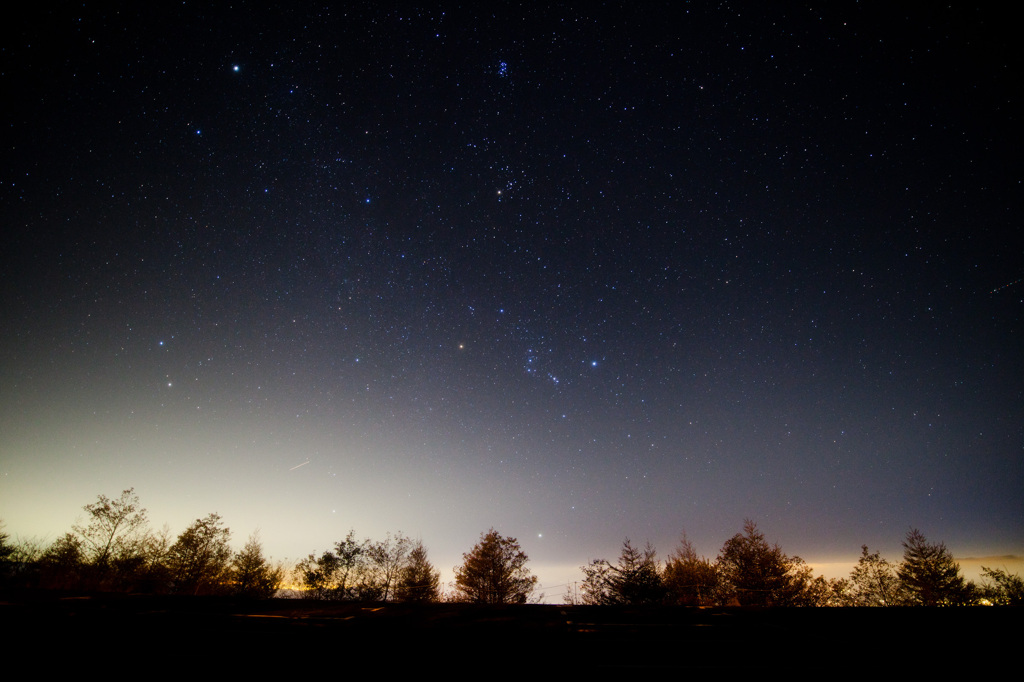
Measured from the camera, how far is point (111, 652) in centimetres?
337

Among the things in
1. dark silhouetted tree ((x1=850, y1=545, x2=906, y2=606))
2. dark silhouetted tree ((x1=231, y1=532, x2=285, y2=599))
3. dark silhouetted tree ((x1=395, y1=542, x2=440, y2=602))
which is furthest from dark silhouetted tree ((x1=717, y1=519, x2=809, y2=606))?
dark silhouetted tree ((x1=231, y1=532, x2=285, y2=599))

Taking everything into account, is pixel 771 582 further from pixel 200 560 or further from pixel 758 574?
pixel 200 560

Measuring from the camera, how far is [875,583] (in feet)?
123

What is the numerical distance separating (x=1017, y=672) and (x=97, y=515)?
171 ft

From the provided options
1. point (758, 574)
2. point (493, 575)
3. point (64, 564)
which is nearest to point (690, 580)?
point (758, 574)

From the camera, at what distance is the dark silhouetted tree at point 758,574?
1123 inches

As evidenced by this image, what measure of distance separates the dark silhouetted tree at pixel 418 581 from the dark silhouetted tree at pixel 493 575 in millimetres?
2606

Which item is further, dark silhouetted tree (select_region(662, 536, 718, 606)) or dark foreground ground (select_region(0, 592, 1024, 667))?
dark silhouetted tree (select_region(662, 536, 718, 606))

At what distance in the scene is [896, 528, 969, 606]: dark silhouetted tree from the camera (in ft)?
107

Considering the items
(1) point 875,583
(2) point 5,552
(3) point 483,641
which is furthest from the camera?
(1) point 875,583

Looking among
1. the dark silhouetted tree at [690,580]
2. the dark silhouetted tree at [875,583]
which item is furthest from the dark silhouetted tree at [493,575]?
the dark silhouetted tree at [875,583]

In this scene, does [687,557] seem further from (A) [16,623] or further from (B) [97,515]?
(B) [97,515]

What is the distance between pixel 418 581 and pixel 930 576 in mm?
47934

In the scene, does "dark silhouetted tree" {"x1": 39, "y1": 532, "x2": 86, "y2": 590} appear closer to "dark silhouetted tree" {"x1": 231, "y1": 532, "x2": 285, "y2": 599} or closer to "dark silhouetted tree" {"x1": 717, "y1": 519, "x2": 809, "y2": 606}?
"dark silhouetted tree" {"x1": 231, "y1": 532, "x2": 285, "y2": 599}
